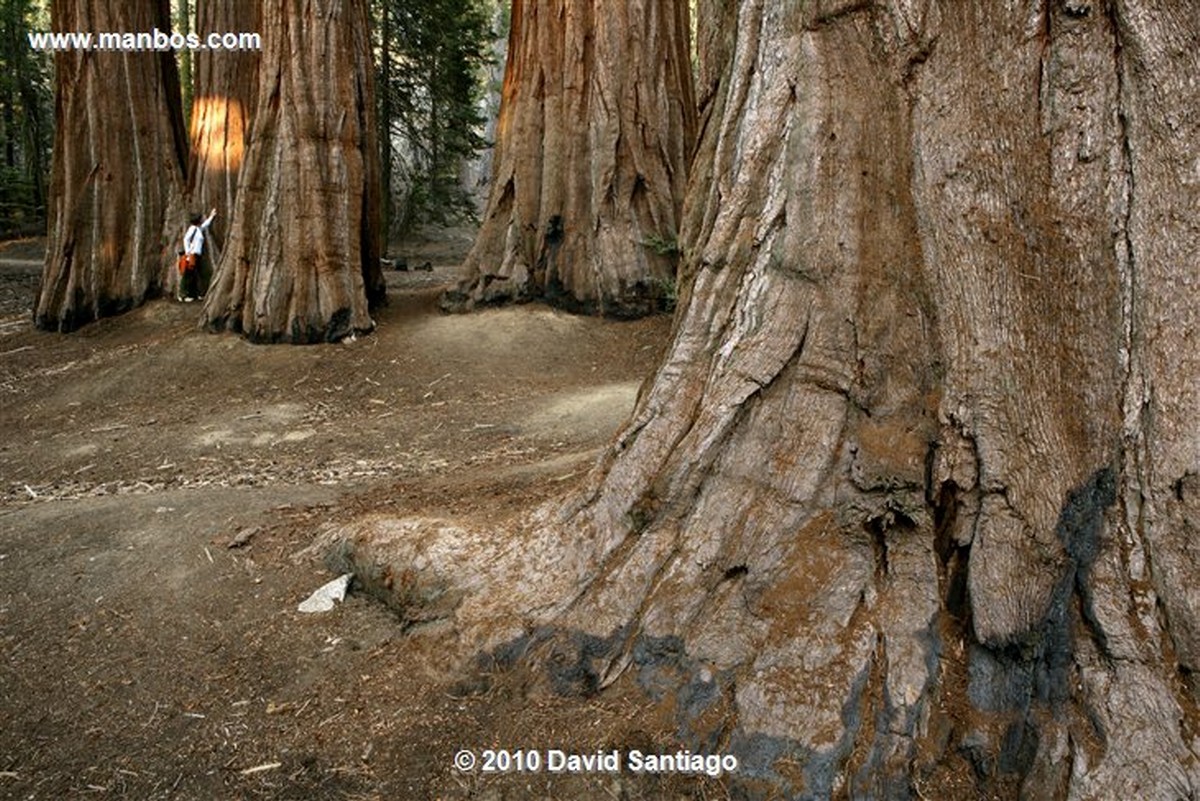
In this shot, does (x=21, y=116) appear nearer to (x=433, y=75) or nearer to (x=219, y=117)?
(x=433, y=75)

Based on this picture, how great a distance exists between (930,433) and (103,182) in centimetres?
1129

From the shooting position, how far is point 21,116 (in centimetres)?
2312

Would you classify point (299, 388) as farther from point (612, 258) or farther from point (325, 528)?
point (325, 528)

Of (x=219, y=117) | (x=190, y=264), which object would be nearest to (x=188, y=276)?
(x=190, y=264)

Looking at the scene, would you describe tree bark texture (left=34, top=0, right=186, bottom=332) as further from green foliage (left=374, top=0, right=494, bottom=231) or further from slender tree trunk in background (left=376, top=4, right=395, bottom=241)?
green foliage (left=374, top=0, right=494, bottom=231)

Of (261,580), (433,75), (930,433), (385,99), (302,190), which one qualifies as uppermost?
(433,75)

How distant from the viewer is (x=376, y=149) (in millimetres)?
10125

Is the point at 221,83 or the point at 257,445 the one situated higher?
the point at 221,83

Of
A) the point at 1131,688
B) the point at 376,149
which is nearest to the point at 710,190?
the point at 1131,688

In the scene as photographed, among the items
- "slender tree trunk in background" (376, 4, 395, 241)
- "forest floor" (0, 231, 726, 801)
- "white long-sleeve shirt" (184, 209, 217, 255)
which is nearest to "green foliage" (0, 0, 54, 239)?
"slender tree trunk in background" (376, 4, 395, 241)

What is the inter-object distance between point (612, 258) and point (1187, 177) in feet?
25.7

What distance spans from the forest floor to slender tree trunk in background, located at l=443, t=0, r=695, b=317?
5.21 ft

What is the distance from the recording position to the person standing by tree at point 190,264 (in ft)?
35.8

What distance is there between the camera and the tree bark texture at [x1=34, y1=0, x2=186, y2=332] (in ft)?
35.8
